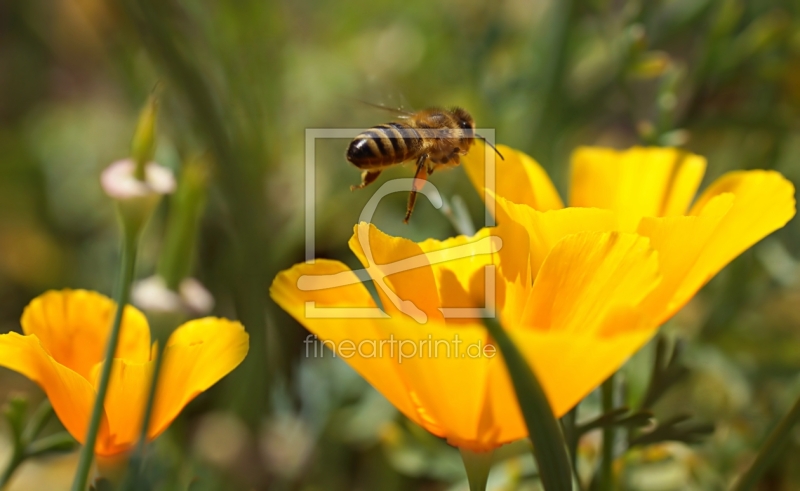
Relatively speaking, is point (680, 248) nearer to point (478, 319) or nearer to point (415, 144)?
point (478, 319)

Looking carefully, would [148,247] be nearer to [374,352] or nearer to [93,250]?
[93,250]

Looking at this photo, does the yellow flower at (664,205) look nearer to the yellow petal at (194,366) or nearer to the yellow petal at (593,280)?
the yellow petal at (593,280)

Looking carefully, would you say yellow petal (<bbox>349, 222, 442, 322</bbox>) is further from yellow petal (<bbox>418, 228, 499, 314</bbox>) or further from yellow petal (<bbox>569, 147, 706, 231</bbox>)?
yellow petal (<bbox>569, 147, 706, 231</bbox>)

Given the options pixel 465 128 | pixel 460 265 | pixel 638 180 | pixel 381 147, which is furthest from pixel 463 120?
pixel 460 265

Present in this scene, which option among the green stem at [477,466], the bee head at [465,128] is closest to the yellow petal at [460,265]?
the green stem at [477,466]

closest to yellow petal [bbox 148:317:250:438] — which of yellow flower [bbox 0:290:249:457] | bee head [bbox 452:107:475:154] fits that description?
yellow flower [bbox 0:290:249:457]

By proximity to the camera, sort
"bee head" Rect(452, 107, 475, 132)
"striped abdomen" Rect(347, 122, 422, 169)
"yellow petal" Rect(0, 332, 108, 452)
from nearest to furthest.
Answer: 1. "yellow petal" Rect(0, 332, 108, 452)
2. "striped abdomen" Rect(347, 122, 422, 169)
3. "bee head" Rect(452, 107, 475, 132)

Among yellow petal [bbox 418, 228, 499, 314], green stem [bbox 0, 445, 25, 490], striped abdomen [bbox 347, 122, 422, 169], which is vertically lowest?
green stem [bbox 0, 445, 25, 490]
